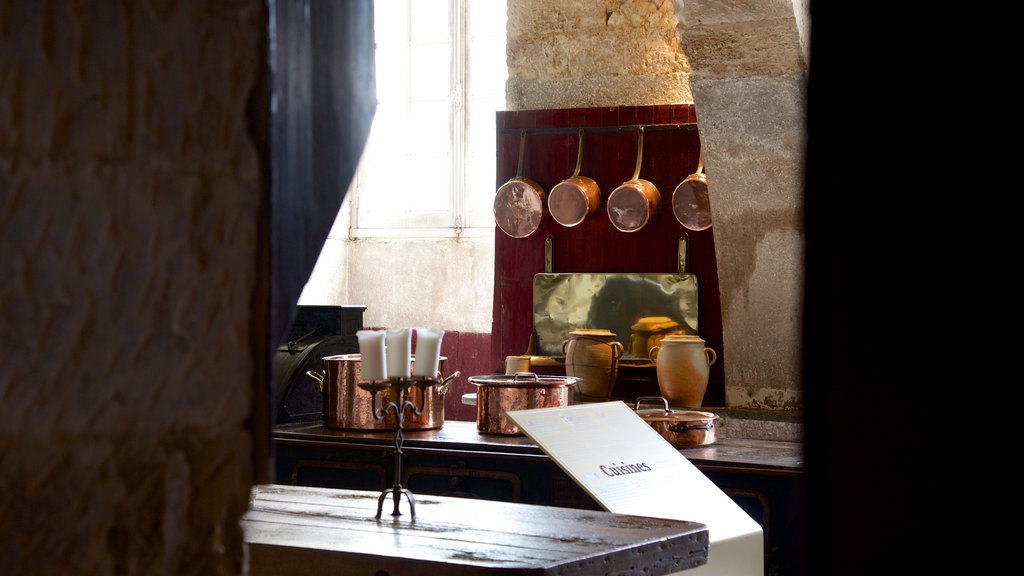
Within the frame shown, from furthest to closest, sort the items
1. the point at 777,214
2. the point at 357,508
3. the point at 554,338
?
the point at 554,338, the point at 777,214, the point at 357,508

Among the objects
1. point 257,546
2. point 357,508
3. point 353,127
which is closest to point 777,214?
point 357,508

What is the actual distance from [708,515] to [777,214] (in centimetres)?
234

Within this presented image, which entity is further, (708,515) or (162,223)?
(708,515)

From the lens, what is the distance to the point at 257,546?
266 centimetres

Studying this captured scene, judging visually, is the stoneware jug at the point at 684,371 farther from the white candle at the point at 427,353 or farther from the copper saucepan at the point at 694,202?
the white candle at the point at 427,353

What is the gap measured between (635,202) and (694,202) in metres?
0.33

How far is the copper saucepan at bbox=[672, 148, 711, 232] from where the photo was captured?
5.96m

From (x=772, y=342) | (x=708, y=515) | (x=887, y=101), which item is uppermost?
(x=887, y=101)

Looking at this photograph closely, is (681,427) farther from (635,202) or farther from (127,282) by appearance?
(127,282)

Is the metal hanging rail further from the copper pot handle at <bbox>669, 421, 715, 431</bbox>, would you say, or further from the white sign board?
the white sign board

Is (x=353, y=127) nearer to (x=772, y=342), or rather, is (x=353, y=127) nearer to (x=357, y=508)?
(x=357, y=508)

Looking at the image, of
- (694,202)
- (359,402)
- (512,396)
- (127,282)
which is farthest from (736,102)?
(127,282)

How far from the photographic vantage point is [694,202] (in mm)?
5984

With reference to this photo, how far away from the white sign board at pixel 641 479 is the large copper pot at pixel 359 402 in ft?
4.22
